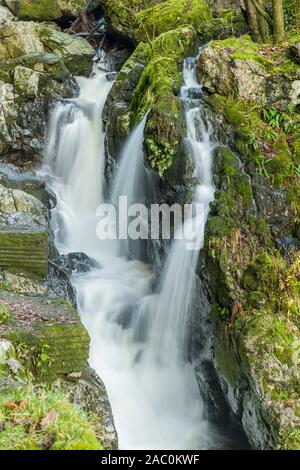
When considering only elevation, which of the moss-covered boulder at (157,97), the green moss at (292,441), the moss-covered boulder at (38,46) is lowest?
the green moss at (292,441)

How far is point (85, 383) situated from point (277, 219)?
4.32 m

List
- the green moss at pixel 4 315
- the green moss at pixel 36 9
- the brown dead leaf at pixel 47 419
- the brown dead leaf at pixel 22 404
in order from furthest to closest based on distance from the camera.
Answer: the green moss at pixel 36 9, the green moss at pixel 4 315, the brown dead leaf at pixel 22 404, the brown dead leaf at pixel 47 419

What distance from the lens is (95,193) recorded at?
11.3m

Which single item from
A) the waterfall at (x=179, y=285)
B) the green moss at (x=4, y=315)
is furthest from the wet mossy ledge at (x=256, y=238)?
the green moss at (x=4, y=315)

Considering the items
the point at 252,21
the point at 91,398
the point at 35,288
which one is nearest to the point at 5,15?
the point at 252,21

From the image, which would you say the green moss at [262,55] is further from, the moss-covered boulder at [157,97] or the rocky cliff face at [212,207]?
the moss-covered boulder at [157,97]

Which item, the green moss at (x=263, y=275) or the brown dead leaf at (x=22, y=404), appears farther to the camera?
the green moss at (x=263, y=275)

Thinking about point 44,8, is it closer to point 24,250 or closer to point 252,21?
point 252,21

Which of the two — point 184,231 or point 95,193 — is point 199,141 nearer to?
point 184,231

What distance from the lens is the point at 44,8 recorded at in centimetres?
1647

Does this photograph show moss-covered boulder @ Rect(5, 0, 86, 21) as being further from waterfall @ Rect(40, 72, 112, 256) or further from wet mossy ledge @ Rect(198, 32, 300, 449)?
wet mossy ledge @ Rect(198, 32, 300, 449)

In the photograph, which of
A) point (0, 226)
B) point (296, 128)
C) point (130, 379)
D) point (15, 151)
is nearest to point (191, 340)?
point (130, 379)

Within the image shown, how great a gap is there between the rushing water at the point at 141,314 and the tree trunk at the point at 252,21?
248 centimetres

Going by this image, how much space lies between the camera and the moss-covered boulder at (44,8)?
642 inches
